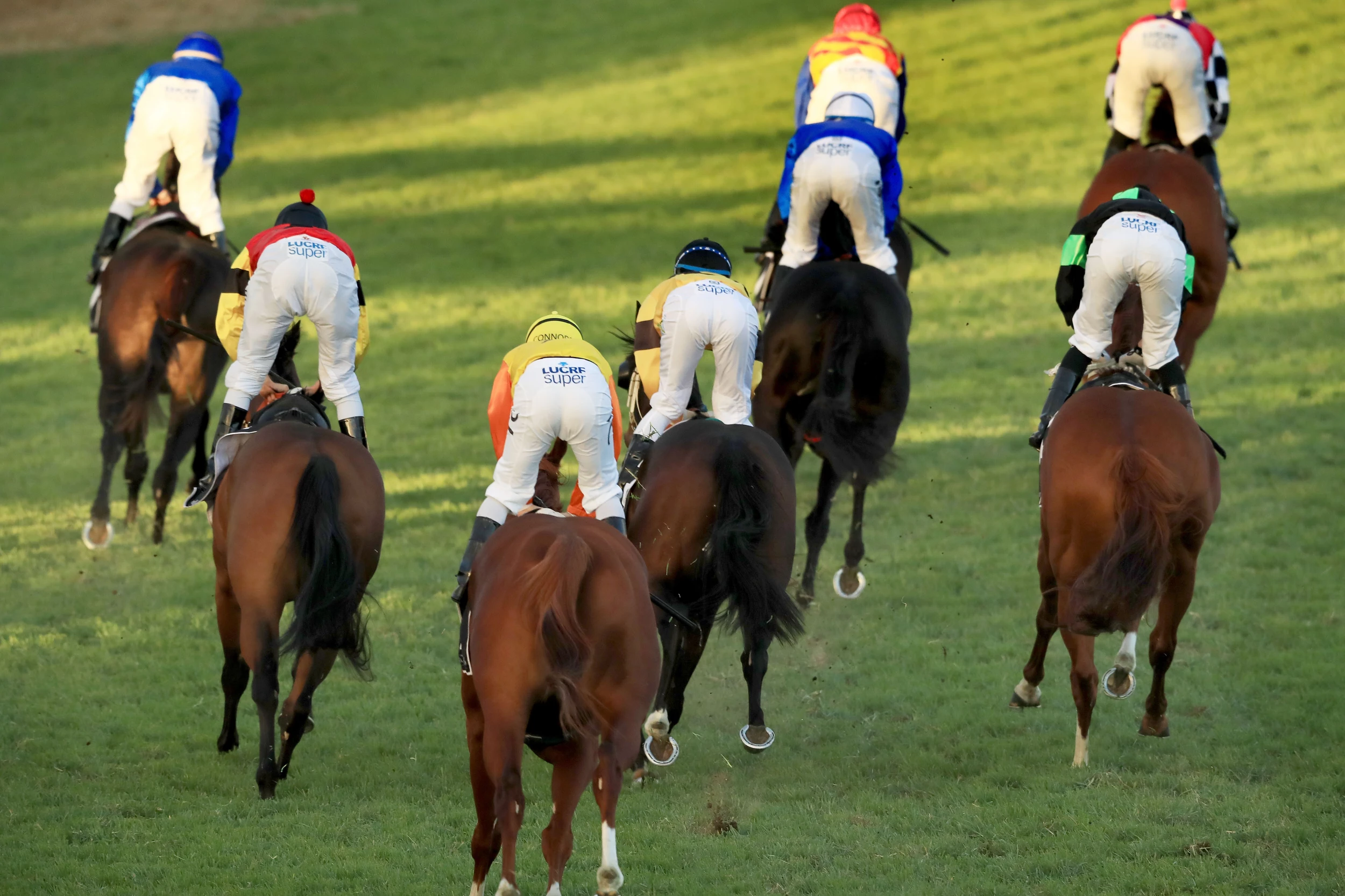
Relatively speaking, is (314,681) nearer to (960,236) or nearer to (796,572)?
(796,572)

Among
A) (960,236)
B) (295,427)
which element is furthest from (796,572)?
(960,236)

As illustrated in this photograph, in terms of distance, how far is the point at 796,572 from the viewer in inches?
401

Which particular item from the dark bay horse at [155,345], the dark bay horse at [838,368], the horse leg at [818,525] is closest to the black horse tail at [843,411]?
the dark bay horse at [838,368]

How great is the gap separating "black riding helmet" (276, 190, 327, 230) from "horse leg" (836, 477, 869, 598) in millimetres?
3478

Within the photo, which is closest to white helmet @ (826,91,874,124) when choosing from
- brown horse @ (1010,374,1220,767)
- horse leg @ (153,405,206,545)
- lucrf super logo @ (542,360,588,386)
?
brown horse @ (1010,374,1220,767)

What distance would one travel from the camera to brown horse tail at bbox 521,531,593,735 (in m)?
5.09

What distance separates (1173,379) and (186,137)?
656 cm

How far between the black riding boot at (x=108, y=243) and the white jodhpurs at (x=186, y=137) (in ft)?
1.14

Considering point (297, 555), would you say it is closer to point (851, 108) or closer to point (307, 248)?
point (307, 248)

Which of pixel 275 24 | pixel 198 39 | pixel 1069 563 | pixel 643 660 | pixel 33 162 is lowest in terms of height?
pixel 643 660

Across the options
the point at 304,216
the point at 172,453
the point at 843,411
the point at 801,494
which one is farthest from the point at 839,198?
the point at 172,453

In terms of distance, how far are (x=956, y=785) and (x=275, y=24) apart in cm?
2322

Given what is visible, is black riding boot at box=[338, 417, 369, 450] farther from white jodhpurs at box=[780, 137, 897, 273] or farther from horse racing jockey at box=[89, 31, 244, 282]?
horse racing jockey at box=[89, 31, 244, 282]

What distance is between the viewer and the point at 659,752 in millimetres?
6949
